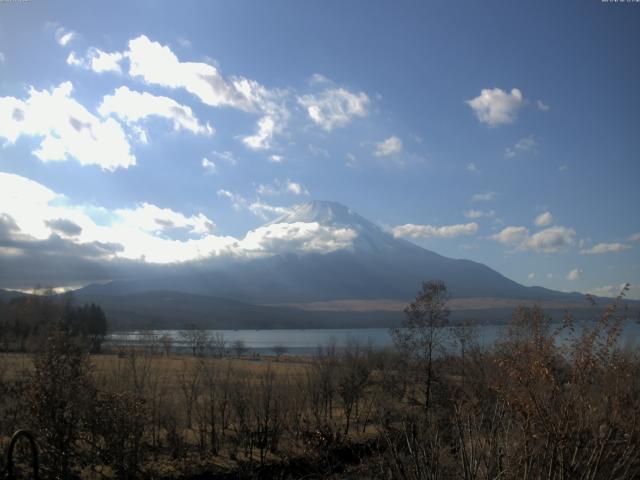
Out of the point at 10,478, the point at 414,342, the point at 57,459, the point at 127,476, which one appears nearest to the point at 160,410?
the point at 127,476

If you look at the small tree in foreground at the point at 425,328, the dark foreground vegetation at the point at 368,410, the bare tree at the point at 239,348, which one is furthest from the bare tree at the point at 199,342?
the small tree in foreground at the point at 425,328

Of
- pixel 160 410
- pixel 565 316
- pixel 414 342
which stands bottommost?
pixel 160 410

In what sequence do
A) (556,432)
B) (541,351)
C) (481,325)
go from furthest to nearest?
(481,325), (541,351), (556,432)

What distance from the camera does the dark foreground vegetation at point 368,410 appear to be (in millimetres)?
8023

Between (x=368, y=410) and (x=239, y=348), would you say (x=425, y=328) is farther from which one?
Result: (x=239, y=348)

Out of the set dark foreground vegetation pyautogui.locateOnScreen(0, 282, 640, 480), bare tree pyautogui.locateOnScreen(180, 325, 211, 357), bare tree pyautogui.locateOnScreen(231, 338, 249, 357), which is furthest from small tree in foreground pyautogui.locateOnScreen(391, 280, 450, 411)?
bare tree pyautogui.locateOnScreen(231, 338, 249, 357)

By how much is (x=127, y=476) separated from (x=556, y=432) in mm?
17212

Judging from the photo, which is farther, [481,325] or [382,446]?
[481,325]

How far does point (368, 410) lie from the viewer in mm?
32969

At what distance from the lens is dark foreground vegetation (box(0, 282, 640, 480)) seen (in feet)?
26.3

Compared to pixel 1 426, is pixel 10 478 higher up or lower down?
higher up

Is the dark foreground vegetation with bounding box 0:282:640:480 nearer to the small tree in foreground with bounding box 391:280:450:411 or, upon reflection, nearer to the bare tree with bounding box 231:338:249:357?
the small tree in foreground with bounding box 391:280:450:411

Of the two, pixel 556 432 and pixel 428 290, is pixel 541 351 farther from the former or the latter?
pixel 428 290

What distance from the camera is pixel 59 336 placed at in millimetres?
16766
